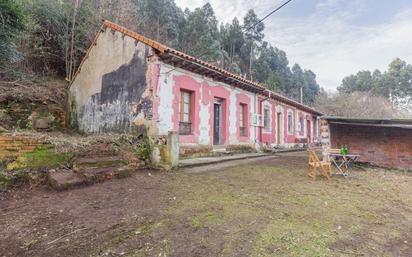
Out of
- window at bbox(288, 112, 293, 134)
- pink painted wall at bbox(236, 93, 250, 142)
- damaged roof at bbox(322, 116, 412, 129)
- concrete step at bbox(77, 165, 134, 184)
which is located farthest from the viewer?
window at bbox(288, 112, 293, 134)

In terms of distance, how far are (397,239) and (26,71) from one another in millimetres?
14202

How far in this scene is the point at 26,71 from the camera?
424 inches

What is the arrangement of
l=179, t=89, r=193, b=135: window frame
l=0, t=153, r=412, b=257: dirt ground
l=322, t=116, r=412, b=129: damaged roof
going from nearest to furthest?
l=0, t=153, r=412, b=257: dirt ground, l=322, t=116, r=412, b=129: damaged roof, l=179, t=89, r=193, b=135: window frame

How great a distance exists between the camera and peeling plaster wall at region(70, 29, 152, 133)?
7.41 m

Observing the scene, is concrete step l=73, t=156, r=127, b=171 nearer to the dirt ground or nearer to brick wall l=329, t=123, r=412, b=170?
the dirt ground

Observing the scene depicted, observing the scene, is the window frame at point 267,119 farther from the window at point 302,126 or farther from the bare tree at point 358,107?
the bare tree at point 358,107

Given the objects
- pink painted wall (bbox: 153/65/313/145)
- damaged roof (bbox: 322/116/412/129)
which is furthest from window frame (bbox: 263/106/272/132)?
damaged roof (bbox: 322/116/412/129)

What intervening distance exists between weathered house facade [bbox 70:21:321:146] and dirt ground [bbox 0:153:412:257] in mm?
3110

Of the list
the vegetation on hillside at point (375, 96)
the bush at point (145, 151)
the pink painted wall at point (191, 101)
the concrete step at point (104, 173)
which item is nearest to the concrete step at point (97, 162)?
the concrete step at point (104, 173)

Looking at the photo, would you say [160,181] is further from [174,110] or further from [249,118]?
[249,118]

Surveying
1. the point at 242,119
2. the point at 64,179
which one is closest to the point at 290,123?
the point at 242,119

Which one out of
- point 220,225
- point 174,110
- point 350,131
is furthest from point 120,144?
point 350,131

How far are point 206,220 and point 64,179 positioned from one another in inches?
117

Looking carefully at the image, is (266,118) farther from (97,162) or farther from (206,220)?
(206,220)
